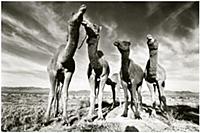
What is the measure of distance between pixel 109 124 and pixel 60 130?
38.5 inches

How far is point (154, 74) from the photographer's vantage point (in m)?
6.85

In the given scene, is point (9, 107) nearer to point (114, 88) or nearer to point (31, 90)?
point (31, 90)

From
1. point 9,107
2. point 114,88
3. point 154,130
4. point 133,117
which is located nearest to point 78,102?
point 114,88

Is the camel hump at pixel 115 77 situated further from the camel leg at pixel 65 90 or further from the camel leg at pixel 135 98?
the camel leg at pixel 65 90

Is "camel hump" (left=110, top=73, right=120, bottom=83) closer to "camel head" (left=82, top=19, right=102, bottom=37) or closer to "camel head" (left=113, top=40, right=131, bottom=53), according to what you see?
"camel head" (left=113, top=40, right=131, bottom=53)

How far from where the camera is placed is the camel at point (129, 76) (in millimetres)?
6287

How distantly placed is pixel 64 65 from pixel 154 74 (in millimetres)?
2176

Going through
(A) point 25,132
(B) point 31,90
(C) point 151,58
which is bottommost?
(A) point 25,132

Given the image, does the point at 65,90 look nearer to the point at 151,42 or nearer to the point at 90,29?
the point at 90,29

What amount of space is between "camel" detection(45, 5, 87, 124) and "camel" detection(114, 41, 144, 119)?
965mm

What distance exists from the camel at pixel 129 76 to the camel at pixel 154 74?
0.39 m

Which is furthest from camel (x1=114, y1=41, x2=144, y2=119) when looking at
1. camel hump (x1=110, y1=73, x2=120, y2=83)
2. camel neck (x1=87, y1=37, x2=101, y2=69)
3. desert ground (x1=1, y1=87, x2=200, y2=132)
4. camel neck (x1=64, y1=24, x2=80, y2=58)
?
camel hump (x1=110, y1=73, x2=120, y2=83)

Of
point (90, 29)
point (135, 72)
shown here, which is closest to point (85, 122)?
point (135, 72)

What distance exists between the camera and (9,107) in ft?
24.1
